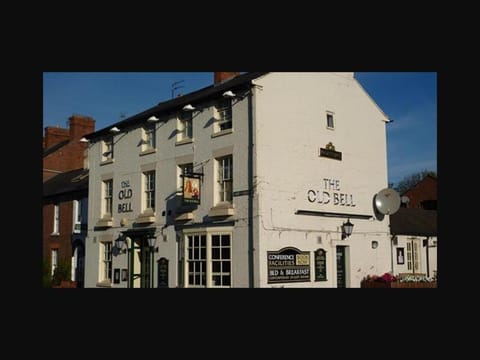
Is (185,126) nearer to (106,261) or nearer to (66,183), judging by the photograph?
(106,261)

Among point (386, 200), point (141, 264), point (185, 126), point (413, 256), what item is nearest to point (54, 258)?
point (141, 264)

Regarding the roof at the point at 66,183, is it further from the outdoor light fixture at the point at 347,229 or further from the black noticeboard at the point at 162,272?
the outdoor light fixture at the point at 347,229

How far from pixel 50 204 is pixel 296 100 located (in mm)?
15636

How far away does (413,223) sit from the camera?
24344 mm

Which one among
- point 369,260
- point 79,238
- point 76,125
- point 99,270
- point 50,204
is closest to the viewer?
point 369,260

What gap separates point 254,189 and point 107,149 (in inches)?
374

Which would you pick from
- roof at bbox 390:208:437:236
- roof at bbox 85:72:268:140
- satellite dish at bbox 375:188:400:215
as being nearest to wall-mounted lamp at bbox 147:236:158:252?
roof at bbox 85:72:268:140

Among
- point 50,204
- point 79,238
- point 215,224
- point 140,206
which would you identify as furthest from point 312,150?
point 50,204

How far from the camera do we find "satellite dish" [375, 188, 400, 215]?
20234 mm

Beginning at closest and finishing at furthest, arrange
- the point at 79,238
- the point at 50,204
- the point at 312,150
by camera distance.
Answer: the point at 312,150
the point at 79,238
the point at 50,204

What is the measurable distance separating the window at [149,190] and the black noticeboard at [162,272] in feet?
7.01

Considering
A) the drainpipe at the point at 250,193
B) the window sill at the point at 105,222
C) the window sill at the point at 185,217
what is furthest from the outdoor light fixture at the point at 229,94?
the window sill at the point at 105,222

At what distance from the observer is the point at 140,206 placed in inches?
818

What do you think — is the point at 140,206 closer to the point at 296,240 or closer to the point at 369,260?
the point at 296,240
